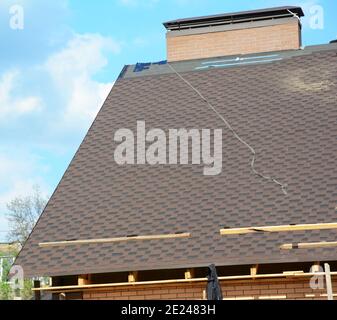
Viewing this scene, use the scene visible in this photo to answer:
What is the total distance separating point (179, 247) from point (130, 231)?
1402 millimetres

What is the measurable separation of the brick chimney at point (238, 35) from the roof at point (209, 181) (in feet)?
3.51

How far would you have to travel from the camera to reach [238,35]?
22.2 metres

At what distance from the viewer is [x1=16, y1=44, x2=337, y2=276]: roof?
15.4 m

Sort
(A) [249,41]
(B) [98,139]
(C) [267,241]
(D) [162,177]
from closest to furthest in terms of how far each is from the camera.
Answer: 1. (C) [267,241]
2. (D) [162,177]
3. (B) [98,139]
4. (A) [249,41]

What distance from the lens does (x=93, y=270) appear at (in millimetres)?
15516

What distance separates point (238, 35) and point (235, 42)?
9.6 inches

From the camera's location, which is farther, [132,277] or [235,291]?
[132,277]

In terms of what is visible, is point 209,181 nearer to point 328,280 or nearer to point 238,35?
point 328,280

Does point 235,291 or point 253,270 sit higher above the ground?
point 253,270

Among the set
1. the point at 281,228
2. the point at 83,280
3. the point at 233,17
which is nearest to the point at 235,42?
the point at 233,17

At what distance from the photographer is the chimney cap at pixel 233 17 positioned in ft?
73.6

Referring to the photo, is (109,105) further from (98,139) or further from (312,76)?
(312,76)
